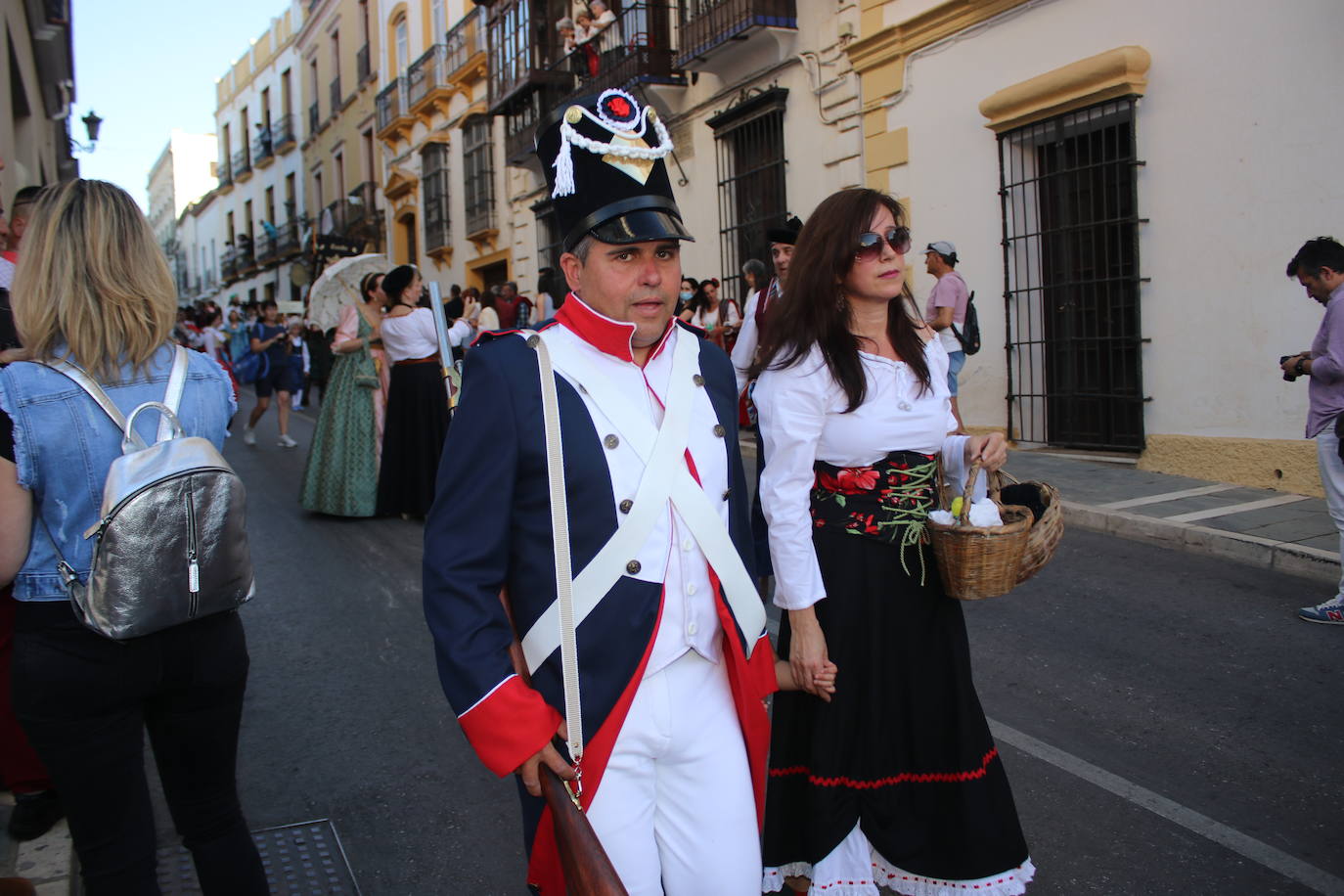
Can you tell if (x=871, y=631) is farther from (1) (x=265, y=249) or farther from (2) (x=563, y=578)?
(1) (x=265, y=249)

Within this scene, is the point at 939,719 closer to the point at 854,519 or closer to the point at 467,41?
the point at 854,519

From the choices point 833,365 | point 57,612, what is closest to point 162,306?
point 57,612

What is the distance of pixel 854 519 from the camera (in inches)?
103

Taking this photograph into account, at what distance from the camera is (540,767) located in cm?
182

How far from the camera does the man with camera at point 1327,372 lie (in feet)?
17.3

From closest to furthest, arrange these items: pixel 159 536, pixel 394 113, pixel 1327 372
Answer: pixel 159 536
pixel 1327 372
pixel 394 113

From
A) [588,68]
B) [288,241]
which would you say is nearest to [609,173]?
[588,68]

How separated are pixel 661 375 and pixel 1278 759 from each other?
2.95 m

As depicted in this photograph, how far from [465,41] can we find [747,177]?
12.1m

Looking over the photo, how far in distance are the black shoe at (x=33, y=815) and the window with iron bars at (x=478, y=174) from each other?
2101cm

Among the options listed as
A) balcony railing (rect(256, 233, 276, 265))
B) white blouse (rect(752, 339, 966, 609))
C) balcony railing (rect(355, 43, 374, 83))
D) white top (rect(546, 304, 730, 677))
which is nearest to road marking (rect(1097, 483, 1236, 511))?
white blouse (rect(752, 339, 966, 609))

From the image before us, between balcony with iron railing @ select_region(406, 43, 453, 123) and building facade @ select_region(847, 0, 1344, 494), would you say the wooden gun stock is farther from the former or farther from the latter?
balcony with iron railing @ select_region(406, 43, 453, 123)

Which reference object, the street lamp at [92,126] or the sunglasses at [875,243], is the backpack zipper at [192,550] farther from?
the street lamp at [92,126]

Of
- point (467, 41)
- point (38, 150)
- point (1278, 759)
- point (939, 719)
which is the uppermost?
point (467, 41)
